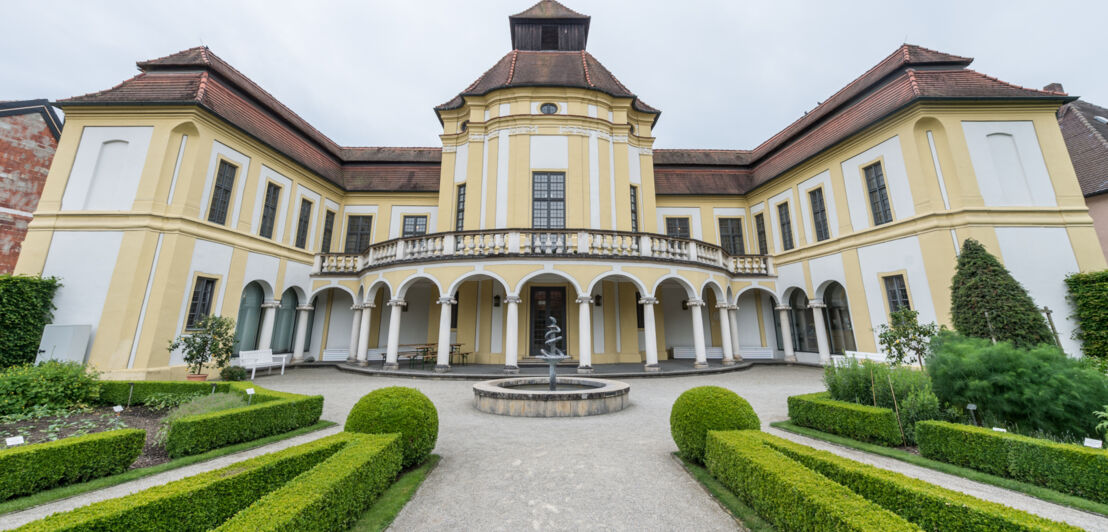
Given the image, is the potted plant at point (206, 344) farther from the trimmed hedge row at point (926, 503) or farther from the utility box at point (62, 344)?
the trimmed hedge row at point (926, 503)

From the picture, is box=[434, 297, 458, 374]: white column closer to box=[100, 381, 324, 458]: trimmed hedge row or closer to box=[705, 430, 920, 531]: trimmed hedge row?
box=[100, 381, 324, 458]: trimmed hedge row

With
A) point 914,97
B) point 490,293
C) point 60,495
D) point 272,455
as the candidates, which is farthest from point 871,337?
point 60,495

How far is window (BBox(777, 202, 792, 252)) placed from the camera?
1928 centimetres

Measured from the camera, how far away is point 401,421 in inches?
212

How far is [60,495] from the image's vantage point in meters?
4.50

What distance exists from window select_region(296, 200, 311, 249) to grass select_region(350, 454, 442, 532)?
1717cm

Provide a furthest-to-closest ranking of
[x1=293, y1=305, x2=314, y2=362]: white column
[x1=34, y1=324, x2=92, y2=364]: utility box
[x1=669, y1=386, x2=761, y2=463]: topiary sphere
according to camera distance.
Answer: [x1=293, y1=305, x2=314, y2=362]: white column, [x1=34, y1=324, x2=92, y2=364]: utility box, [x1=669, y1=386, x2=761, y2=463]: topiary sphere

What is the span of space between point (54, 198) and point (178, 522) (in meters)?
16.9

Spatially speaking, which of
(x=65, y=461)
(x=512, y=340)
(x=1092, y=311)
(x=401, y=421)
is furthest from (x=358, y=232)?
(x=1092, y=311)

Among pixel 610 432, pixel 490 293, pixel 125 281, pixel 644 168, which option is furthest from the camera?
pixel 644 168

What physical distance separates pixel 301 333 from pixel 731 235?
23.1 meters

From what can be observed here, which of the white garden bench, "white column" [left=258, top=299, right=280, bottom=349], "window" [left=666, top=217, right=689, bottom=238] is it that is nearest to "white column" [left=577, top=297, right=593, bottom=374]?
"window" [left=666, top=217, right=689, bottom=238]

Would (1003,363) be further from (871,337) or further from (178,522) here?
(178,522)

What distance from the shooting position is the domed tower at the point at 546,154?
56.2 feet
